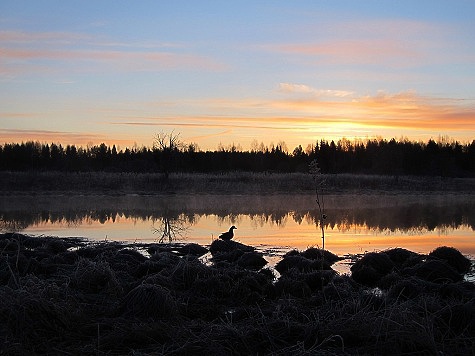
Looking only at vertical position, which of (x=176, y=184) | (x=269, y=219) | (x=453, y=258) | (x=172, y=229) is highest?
(x=176, y=184)

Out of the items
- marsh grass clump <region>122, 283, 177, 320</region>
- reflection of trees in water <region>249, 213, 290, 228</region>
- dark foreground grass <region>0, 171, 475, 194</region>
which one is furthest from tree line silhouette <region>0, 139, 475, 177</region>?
marsh grass clump <region>122, 283, 177, 320</region>

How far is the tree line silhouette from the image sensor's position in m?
70.3

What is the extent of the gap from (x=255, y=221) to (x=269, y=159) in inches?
2690

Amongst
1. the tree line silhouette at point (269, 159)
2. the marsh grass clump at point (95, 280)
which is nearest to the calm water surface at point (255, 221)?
the marsh grass clump at point (95, 280)

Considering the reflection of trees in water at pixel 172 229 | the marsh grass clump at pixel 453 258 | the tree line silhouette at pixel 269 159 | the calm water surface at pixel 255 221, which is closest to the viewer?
the marsh grass clump at pixel 453 258

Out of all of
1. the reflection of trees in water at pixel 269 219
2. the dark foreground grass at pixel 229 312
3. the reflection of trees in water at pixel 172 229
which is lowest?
the reflection of trees in water at pixel 172 229

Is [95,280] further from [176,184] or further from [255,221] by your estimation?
[176,184]

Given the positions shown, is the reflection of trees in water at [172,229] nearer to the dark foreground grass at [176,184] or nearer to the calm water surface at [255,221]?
the calm water surface at [255,221]

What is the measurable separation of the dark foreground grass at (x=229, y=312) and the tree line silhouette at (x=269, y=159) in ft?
158

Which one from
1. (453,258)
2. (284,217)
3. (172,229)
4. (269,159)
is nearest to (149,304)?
(453,258)

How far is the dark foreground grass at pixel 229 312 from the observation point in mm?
5297

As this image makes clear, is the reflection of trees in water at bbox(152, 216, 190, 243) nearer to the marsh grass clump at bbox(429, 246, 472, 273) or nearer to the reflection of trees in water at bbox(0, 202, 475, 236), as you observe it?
the reflection of trees in water at bbox(0, 202, 475, 236)

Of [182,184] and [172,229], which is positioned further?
[182,184]

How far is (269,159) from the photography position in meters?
89.8
